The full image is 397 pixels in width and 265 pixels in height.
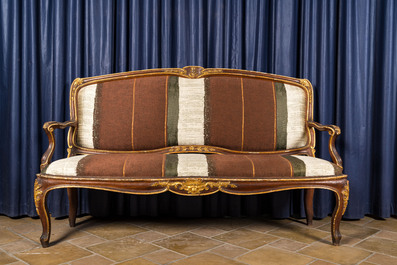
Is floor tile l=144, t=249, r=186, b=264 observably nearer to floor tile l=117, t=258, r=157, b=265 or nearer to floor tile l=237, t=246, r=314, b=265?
floor tile l=117, t=258, r=157, b=265

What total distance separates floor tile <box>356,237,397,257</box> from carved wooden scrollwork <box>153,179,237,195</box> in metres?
0.85

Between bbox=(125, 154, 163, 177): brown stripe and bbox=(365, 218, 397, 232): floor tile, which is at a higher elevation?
bbox=(125, 154, 163, 177): brown stripe

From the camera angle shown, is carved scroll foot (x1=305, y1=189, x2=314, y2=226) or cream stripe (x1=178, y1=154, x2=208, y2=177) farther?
carved scroll foot (x1=305, y1=189, x2=314, y2=226)

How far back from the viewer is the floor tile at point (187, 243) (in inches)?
76.4

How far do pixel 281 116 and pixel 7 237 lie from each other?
180cm

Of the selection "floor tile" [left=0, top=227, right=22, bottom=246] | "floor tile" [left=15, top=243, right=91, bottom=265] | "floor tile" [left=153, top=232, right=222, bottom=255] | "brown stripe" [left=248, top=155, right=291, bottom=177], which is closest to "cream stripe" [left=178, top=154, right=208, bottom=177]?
"brown stripe" [left=248, top=155, right=291, bottom=177]

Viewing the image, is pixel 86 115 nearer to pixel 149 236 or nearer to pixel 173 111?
pixel 173 111

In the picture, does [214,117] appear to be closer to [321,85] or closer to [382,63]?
[321,85]

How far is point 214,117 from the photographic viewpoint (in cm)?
239

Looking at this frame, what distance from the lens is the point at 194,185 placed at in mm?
1888

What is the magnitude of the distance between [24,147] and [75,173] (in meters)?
0.96

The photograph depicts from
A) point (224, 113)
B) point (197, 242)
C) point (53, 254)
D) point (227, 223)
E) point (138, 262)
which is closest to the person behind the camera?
point (138, 262)

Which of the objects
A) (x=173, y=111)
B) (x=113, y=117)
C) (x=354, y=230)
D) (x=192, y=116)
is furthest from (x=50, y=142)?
(x=354, y=230)

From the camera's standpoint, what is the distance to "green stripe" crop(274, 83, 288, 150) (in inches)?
95.2
